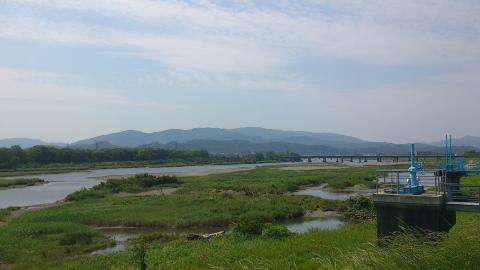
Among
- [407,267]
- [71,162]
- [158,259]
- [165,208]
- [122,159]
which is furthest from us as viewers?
[122,159]

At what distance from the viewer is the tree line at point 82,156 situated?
4860 inches

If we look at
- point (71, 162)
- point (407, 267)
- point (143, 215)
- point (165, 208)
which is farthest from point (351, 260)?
point (71, 162)

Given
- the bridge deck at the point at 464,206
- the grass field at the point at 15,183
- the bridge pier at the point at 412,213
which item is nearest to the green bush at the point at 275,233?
the bridge pier at the point at 412,213

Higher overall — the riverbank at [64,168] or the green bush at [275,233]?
the green bush at [275,233]

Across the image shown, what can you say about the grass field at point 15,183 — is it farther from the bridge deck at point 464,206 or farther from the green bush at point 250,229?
the bridge deck at point 464,206

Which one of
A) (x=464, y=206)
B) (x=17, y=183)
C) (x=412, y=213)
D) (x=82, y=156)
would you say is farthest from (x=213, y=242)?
(x=82, y=156)

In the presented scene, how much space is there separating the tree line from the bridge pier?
12271 cm

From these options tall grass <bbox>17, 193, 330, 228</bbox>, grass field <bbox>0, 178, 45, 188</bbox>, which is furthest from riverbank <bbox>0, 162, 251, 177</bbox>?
tall grass <bbox>17, 193, 330, 228</bbox>

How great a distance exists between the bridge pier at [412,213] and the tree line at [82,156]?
403ft

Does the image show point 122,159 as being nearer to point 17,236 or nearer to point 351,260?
point 17,236

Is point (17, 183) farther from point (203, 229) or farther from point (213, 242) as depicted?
point (213, 242)

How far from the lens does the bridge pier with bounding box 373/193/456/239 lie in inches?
620

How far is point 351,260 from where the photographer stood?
422 inches

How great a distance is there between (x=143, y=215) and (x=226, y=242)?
53.2ft
